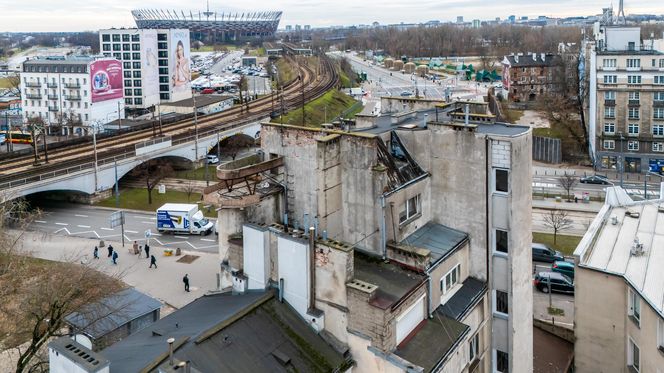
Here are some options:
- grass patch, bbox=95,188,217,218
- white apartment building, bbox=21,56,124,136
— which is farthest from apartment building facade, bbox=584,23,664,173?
white apartment building, bbox=21,56,124,136

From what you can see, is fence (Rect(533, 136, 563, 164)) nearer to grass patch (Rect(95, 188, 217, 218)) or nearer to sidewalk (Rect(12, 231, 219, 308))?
grass patch (Rect(95, 188, 217, 218))

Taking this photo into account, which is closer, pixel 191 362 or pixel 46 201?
pixel 191 362

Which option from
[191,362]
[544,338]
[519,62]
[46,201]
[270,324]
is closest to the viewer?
[191,362]

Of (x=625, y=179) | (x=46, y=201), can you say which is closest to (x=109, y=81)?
(x=46, y=201)

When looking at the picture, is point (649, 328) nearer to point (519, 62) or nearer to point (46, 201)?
point (46, 201)

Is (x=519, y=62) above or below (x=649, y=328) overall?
above

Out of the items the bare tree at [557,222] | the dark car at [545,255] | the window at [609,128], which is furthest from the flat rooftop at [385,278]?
the window at [609,128]

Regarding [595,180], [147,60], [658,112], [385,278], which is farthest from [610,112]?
[147,60]
